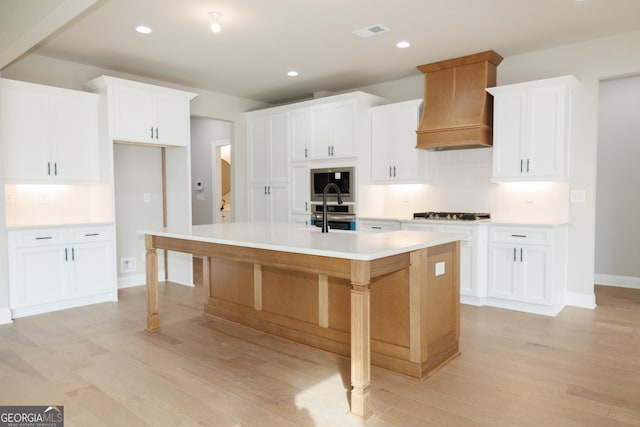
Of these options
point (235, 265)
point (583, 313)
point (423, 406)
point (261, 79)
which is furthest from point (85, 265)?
point (583, 313)

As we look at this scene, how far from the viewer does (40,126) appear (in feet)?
14.2

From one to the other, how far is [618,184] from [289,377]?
493cm

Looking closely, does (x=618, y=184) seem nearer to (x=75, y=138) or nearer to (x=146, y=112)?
(x=146, y=112)

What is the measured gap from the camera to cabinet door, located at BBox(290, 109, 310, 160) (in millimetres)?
5903

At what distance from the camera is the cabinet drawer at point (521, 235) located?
4117mm

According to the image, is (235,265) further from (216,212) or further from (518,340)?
(216,212)

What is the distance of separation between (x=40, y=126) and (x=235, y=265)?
243 cm

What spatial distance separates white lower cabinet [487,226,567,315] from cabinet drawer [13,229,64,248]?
4303 mm

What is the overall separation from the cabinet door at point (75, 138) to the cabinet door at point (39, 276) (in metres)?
0.80

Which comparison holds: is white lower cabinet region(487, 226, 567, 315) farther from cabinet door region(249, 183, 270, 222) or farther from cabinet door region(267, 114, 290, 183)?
cabinet door region(249, 183, 270, 222)

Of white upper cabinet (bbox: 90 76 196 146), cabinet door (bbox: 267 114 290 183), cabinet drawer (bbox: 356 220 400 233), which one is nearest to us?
white upper cabinet (bbox: 90 76 196 146)

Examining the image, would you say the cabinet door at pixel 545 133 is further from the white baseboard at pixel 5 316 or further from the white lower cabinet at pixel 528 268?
the white baseboard at pixel 5 316

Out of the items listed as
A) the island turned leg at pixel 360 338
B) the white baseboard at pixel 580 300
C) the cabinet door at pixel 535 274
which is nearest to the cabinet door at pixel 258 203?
the cabinet door at pixel 535 274

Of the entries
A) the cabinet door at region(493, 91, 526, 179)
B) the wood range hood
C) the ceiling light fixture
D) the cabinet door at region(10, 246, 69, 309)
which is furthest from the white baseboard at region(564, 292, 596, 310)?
the cabinet door at region(10, 246, 69, 309)
